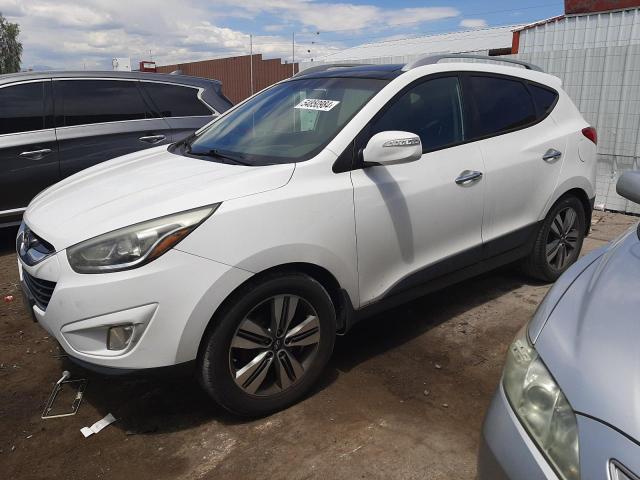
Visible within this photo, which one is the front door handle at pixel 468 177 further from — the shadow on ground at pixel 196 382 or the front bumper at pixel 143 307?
the front bumper at pixel 143 307

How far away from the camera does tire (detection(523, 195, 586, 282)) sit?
13.2 feet

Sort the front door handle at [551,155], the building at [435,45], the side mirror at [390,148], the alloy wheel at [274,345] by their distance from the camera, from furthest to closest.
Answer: the building at [435,45]
the front door handle at [551,155]
the side mirror at [390,148]
the alloy wheel at [274,345]

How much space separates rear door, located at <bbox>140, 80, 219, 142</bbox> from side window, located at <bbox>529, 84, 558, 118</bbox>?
11.2 ft

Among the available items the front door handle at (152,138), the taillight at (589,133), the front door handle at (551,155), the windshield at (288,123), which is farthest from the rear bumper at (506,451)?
the front door handle at (152,138)

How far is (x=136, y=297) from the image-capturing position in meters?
2.20

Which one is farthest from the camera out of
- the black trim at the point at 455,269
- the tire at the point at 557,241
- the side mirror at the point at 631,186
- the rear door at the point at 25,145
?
the rear door at the point at 25,145

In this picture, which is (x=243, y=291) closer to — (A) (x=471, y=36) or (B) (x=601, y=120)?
(B) (x=601, y=120)

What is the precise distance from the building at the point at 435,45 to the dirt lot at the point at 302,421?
15.9 metres

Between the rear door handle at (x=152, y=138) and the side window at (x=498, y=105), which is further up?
the side window at (x=498, y=105)

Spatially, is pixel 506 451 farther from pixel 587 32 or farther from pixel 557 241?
pixel 587 32

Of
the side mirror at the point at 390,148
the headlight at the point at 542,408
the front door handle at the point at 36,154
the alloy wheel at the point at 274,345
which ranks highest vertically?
the side mirror at the point at 390,148

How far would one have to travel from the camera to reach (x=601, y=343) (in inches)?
53.6

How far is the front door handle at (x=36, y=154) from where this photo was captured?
4.97 meters

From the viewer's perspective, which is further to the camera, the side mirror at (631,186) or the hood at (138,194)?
the hood at (138,194)
